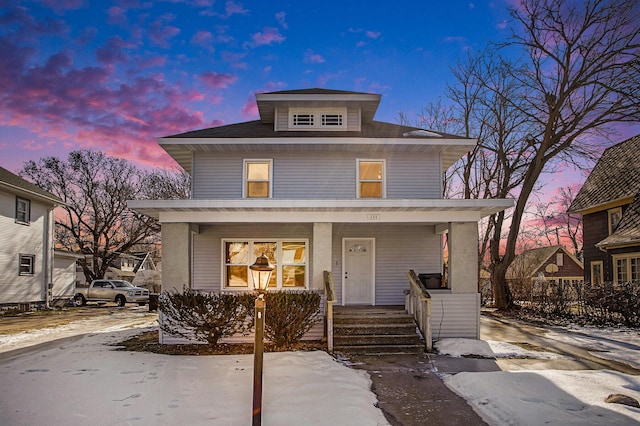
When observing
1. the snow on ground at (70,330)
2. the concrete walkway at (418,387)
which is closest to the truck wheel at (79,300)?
the snow on ground at (70,330)

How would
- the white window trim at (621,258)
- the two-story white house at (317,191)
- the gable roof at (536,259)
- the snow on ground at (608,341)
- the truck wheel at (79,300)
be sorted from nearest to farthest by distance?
the snow on ground at (608,341)
the two-story white house at (317,191)
the white window trim at (621,258)
the truck wheel at (79,300)
the gable roof at (536,259)

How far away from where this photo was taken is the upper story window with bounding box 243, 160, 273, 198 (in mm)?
14359

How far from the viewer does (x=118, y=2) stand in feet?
38.1

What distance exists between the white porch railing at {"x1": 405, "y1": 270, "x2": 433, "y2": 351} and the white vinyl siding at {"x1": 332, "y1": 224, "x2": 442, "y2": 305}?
1924 millimetres

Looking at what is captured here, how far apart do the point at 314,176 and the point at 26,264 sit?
611 inches

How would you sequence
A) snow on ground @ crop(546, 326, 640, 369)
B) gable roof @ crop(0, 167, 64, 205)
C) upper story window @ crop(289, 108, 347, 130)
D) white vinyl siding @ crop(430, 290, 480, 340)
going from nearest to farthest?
1. snow on ground @ crop(546, 326, 640, 369)
2. white vinyl siding @ crop(430, 290, 480, 340)
3. upper story window @ crop(289, 108, 347, 130)
4. gable roof @ crop(0, 167, 64, 205)

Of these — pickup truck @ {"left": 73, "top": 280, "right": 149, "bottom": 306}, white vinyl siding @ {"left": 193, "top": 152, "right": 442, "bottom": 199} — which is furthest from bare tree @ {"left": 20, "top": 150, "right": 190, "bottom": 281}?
white vinyl siding @ {"left": 193, "top": 152, "right": 442, "bottom": 199}

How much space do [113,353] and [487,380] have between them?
7.90m

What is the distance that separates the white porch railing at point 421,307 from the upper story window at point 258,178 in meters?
5.23

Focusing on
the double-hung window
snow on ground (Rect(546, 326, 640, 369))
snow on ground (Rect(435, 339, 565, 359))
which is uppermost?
the double-hung window

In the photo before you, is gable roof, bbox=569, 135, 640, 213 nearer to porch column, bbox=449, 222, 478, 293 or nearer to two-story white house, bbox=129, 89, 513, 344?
two-story white house, bbox=129, 89, 513, 344

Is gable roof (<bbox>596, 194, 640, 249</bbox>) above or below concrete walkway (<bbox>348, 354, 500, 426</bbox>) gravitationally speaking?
above

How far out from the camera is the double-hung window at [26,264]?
20906 millimetres

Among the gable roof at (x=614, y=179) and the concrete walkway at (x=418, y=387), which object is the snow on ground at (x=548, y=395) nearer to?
the concrete walkway at (x=418, y=387)
